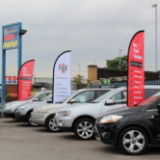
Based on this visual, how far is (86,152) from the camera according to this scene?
889 cm

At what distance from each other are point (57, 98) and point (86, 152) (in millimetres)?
6662

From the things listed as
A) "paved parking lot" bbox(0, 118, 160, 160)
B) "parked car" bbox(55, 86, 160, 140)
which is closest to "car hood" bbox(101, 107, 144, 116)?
"paved parking lot" bbox(0, 118, 160, 160)

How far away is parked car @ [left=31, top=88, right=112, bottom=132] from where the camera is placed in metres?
12.7

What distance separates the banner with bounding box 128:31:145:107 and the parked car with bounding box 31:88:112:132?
1209 millimetres

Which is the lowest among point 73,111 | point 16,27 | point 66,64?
point 73,111

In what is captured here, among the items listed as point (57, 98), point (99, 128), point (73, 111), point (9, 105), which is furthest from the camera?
point (9, 105)

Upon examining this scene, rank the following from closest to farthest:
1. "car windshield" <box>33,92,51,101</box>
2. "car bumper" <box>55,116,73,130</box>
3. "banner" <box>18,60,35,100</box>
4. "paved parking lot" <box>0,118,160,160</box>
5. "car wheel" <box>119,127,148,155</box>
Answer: "paved parking lot" <box>0,118,160,160</box> → "car wheel" <box>119,127,148,155</box> → "car bumper" <box>55,116,73,130</box> → "car windshield" <box>33,92,51,101</box> → "banner" <box>18,60,35,100</box>

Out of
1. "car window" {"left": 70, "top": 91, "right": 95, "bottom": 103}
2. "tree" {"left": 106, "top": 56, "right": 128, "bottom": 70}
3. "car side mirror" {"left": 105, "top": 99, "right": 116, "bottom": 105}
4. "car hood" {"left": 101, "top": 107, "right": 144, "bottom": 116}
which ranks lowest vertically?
"car hood" {"left": 101, "top": 107, "right": 144, "bottom": 116}

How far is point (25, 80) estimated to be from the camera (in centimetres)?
2184

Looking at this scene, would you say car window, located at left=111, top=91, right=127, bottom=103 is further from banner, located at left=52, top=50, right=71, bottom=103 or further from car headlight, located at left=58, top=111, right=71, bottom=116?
banner, located at left=52, top=50, right=71, bottom=103

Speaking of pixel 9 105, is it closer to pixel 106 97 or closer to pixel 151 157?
pixel 106 97

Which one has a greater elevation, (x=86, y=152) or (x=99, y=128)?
(x=99, y=128)

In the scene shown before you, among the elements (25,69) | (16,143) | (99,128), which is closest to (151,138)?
(99,128)

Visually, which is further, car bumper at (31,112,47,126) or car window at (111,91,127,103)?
car bumper at (31,112,47,126)
